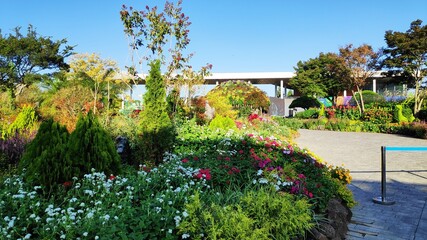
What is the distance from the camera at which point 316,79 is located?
42969 mm

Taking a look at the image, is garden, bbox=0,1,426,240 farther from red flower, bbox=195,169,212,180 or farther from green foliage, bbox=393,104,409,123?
green foliage, bbox=393,104,409,123

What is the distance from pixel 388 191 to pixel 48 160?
5599 millimetres

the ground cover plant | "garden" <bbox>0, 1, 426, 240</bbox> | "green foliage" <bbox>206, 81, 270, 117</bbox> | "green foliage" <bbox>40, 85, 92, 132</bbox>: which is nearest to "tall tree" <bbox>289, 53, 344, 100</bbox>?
"green foliage" <bbox>206, 81, 270, 117</bbox>

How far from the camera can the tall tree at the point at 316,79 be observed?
4156 cm

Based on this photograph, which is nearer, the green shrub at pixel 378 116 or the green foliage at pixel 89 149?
the green foliage at pixel 89 149

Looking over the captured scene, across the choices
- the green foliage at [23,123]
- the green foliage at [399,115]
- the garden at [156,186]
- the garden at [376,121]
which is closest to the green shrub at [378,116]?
the garden at [376,121]

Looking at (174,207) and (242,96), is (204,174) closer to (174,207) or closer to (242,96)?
(174,207)

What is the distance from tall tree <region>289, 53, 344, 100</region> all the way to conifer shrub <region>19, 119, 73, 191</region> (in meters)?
38.7

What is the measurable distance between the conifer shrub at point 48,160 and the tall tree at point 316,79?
38687 millimetres

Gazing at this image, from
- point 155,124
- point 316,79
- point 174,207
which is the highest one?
point 316,79

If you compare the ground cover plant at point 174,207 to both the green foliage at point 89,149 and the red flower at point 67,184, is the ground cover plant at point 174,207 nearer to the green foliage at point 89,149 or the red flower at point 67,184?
the red flower at point 67,184

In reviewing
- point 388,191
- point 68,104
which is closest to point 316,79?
point 68,104

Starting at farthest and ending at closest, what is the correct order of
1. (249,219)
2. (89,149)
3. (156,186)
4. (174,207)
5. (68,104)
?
(68,104) < (89,149) < (156,186) < (174,207) < (249,219)

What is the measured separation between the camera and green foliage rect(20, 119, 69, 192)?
13.4 ft
